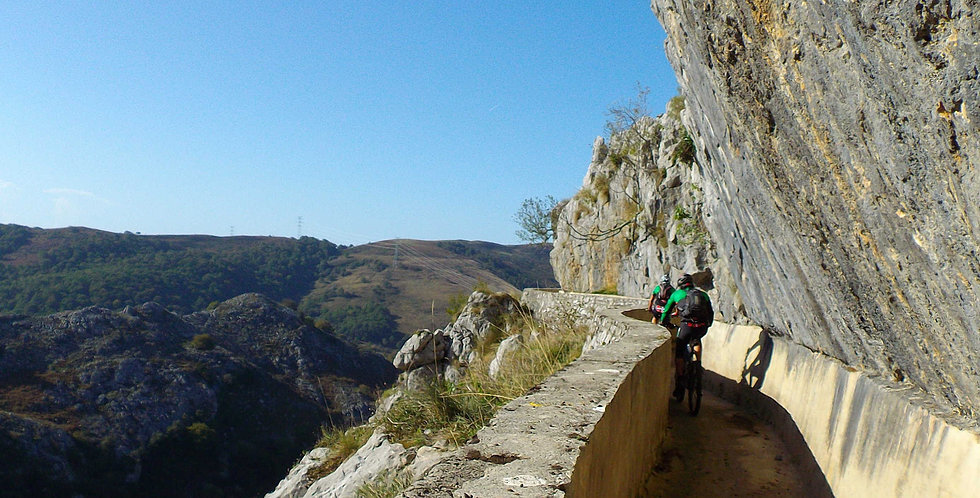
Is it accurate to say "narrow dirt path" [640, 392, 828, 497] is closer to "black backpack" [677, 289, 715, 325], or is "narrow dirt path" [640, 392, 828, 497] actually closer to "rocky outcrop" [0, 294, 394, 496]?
"black backpack" [677, 289, 715, 325]

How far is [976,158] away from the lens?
9.29 feet

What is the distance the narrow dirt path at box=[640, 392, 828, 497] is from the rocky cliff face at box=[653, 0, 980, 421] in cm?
133

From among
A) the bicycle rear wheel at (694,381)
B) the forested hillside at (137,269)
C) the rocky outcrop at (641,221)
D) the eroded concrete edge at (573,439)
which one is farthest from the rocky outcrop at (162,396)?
the eroded concrete edge at (573,439)

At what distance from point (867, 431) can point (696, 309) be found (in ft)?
13.5

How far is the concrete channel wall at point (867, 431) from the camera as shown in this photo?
12.8 feet

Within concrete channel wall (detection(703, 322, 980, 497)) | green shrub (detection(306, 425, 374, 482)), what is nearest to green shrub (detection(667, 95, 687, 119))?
concrete channel wall (detection(703, 322, 980, 497))

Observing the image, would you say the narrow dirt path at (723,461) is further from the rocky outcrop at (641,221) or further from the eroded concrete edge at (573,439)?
the rocky outcrop at (641,221)

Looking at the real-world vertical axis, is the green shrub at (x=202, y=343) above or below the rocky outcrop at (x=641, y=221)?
below

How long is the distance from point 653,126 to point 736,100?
23901 mm

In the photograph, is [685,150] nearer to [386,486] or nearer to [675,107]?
[675,107]

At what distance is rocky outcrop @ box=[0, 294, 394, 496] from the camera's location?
164 ft

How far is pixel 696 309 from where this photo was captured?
366 inches

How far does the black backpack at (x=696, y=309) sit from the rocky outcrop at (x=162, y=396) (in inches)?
1370

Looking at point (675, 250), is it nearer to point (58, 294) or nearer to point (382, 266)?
point (58, 294)
